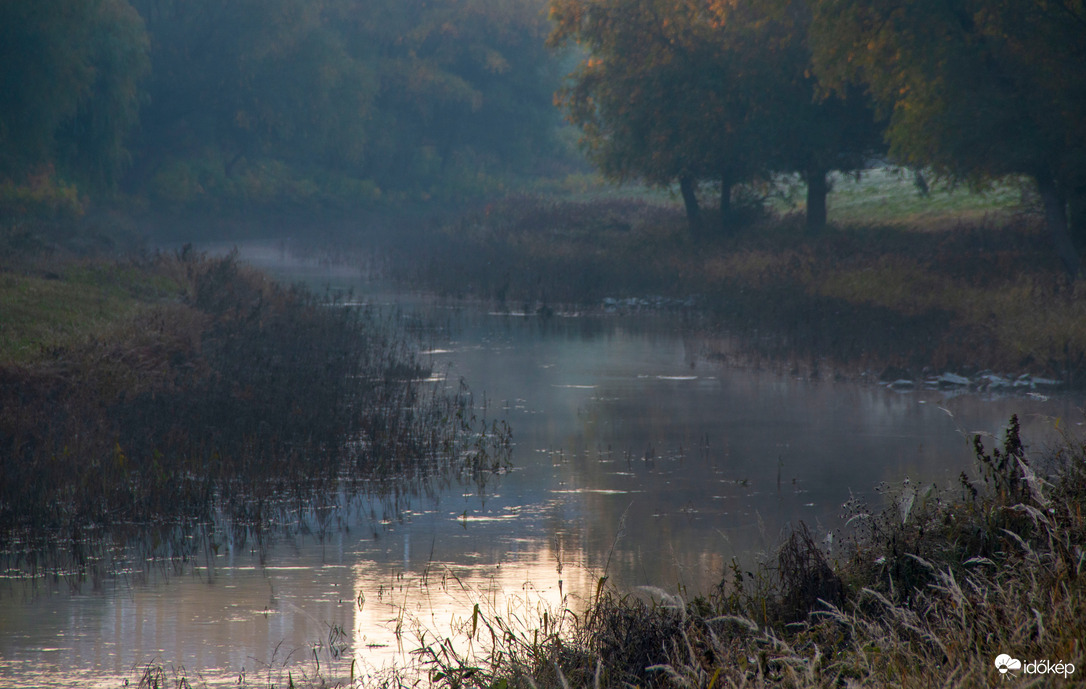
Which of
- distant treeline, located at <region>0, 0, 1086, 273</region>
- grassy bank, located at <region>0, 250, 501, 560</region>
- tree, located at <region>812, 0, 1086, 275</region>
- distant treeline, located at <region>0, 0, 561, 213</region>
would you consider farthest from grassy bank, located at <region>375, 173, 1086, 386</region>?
distant treeline, located at <region>0, 0, 561, 213</region>

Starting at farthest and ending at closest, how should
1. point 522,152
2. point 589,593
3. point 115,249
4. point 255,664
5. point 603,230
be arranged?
point 522,152, point 603,230, point 115,249, point 589,593, point 255,664

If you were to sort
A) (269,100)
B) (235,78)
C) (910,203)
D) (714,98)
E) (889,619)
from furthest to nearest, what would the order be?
(269,100) < (235,78) < (910,203) < (714,98) < (889,619)

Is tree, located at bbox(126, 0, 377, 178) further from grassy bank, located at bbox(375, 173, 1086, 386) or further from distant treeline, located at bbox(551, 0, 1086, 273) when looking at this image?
distant treeline, located at bbox(551, 0, 1086, 273)

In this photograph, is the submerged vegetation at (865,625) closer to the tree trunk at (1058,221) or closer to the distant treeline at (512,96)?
the distant treeline at (512,96)

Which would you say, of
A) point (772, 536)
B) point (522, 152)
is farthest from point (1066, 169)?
point (522, 152)

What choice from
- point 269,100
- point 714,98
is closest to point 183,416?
point 714,98

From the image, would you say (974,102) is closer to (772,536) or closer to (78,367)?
(772,536)

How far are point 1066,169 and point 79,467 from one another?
16646 mm

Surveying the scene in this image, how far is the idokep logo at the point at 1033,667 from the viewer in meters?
4.03

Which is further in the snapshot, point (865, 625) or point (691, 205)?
point (691, 205)

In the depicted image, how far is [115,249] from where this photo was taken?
3020 cm

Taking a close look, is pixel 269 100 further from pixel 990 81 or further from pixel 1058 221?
pixel 1058 221

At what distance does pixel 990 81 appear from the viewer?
64.5 ft

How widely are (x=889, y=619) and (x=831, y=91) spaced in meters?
24.5
